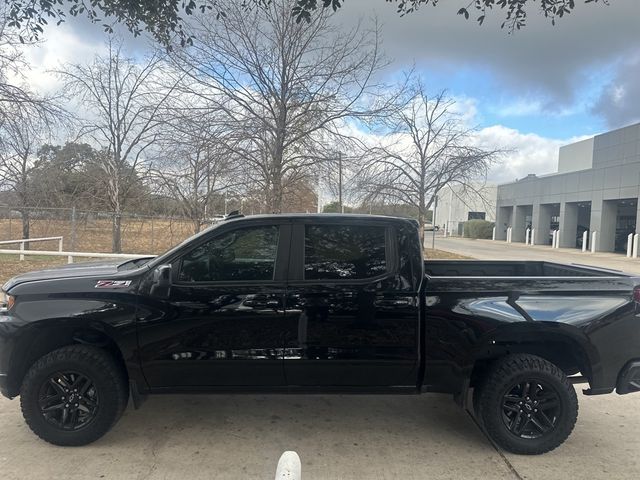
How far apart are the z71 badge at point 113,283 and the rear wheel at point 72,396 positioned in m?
0.49

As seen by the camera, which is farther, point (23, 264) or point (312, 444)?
point (23, 264)

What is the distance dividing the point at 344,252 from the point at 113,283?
5.76 ft

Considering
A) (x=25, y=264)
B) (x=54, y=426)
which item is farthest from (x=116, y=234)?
(x=54, y=426)

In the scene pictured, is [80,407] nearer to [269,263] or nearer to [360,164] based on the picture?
[269,263]

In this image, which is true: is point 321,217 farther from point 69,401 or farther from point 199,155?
point 199,155

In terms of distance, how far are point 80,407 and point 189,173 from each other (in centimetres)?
1021

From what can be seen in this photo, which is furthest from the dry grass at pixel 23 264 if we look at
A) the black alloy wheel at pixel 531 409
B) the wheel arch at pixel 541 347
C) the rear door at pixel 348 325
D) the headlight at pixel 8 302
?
the black alloy wheel at pixel 531 409

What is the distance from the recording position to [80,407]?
142 inches

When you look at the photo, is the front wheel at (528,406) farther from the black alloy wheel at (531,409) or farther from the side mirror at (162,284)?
the side mirror at (162,284)

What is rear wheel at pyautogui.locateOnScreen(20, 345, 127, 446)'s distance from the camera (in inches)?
140

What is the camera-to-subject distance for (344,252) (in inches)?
149

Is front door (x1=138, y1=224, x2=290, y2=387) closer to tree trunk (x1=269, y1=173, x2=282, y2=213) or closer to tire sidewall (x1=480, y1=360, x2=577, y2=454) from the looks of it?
tire sidewall (x1=480, y1=360, x2=577, y2=454)

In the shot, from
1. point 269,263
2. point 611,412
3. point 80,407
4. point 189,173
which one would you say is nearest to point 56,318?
point 80,407

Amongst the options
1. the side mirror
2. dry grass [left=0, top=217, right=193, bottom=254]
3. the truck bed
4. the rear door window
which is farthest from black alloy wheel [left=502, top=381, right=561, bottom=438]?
dry grass [left=0, top=217, right=193, bottom=254]
